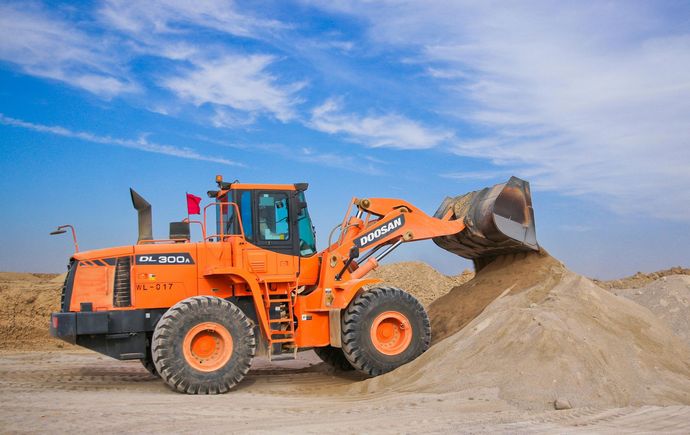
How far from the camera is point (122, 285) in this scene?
10.2 m

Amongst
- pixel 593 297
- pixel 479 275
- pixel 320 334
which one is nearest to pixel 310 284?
pixel 320 334

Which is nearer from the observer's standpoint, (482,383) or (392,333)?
(482,383)

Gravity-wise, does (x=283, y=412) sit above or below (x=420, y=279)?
below

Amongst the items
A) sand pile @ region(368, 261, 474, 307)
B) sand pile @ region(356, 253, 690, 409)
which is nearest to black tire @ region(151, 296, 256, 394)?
sand pile @ region(356, 253, 690, 409)

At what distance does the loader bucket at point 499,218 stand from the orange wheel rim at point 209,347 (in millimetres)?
→ 4550

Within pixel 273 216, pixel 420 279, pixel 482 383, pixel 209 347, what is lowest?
pixel 482 383

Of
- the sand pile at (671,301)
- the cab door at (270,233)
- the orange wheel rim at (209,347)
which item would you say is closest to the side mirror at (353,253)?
the cab door at (270,233)

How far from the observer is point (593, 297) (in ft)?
34.2

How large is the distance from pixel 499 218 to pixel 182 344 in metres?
5.31

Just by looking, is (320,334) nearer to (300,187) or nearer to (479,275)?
(300,187)

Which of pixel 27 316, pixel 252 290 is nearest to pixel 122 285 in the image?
pixel 252 290

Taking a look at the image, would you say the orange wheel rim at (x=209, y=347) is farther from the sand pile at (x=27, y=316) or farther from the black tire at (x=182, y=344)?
the sand pile at (x=27, y=316)

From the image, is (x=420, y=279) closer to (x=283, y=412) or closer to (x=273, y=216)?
(x=273, y=216)

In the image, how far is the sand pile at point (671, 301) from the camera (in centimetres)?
1180
